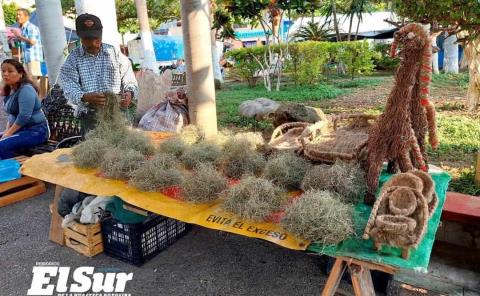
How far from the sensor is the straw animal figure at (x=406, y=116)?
2.11m

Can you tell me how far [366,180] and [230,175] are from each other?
946 millimetres

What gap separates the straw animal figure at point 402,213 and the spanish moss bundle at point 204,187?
0.98 m

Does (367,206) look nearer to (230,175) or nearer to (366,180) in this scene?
(366,180)

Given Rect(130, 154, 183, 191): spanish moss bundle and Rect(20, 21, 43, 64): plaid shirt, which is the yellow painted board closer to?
Rect(130, 154, 183, 191): spanish moss bundle

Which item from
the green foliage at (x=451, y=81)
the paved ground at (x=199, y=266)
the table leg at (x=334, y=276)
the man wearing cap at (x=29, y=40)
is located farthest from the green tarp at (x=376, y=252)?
the green foliage at (x=451, y=81)

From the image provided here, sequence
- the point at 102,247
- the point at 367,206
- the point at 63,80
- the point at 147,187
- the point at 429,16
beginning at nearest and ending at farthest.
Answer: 1. the point at 367,206
2. the point at 147,187
3. the point at 102,247
4. the point at 63,80
5. the point at 429,16

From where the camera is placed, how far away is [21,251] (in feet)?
11.2

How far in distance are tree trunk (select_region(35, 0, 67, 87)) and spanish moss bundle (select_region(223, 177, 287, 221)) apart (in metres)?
5.57

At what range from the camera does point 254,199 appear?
2.13 m

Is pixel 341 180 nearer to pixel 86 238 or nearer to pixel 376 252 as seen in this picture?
pixel 376 252

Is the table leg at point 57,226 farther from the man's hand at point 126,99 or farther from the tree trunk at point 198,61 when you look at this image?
the tree trunk at point 198,61

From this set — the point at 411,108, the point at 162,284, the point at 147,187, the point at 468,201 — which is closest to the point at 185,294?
the point at 162,284

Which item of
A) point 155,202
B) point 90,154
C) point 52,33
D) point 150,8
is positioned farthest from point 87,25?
point 150,8

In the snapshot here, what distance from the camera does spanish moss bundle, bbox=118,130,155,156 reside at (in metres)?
3.17
